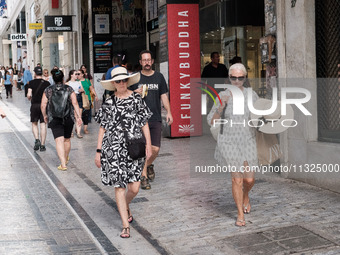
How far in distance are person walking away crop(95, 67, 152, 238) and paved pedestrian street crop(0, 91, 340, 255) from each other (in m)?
0.47

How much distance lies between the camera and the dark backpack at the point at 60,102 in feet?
31.0

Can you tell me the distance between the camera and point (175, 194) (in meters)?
7.23

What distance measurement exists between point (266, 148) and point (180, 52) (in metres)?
7.13

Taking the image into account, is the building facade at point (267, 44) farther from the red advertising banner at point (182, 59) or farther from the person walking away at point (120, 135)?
the person walking away at point (120, 135)

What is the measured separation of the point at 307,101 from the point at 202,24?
7440mm

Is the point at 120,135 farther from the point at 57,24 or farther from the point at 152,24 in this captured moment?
the point at 57,24

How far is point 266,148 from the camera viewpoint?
5.73 meters

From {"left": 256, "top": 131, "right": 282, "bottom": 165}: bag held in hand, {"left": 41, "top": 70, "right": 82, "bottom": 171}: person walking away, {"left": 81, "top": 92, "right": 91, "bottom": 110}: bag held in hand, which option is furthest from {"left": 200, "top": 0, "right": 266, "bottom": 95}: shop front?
{"left": 256, "top": 131, "right": 282, "bottom": 165}: bag held in hand

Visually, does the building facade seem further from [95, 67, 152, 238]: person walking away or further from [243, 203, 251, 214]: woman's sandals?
[95, 67, 152, 238]: person walking away

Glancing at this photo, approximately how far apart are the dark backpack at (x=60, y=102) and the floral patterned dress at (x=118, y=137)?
4.14 meters

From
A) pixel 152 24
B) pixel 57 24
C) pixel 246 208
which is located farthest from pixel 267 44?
pixel 57 24

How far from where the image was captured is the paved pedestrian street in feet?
16.7

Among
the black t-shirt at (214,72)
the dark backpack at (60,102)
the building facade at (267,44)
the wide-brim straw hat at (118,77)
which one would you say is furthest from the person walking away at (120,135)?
the black t-shirt at (214,72)

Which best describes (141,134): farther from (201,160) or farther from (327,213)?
(201,160)
